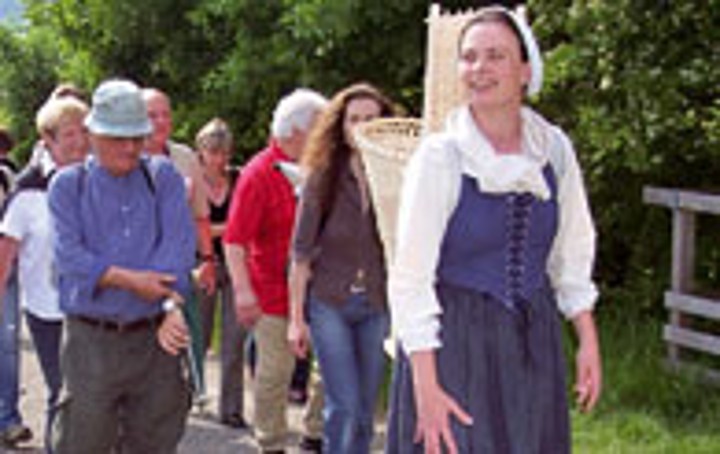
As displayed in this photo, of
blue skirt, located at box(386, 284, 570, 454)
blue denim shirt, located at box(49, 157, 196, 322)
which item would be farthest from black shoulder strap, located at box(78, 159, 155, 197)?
blue skirt, located at box(386, 284, 570, 454)

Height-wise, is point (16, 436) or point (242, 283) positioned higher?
point (242, 283)

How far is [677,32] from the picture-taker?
24.7ft

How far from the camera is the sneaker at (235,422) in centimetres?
733

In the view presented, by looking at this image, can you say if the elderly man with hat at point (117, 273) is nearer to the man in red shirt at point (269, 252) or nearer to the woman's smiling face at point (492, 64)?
the man in red shirt at point (269, 252)

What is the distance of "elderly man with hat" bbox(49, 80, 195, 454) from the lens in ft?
15.3

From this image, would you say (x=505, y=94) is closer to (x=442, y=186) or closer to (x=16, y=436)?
(x=442, y=186)

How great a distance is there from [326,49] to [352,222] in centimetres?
390

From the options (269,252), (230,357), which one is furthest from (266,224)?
(230,357)

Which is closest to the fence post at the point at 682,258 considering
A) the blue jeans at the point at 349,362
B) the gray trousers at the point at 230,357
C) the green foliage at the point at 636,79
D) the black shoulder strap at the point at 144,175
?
the green foliage at the point at 636,79

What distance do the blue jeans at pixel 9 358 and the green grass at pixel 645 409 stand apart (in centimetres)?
290

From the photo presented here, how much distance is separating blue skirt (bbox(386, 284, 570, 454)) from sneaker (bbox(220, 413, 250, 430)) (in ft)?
12.6

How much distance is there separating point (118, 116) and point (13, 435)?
2.79 metres

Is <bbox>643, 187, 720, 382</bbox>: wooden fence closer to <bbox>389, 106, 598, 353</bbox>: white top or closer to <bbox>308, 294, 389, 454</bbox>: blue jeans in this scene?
<bbox>308, 294, 389, 454</bbox>: blue jeans

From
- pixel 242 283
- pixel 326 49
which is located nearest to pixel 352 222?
pixel 242 283
